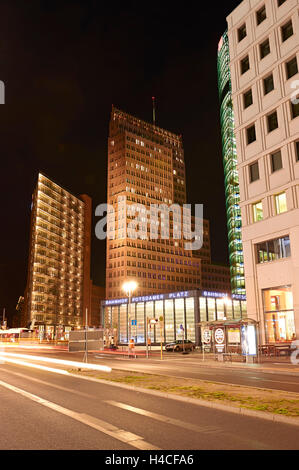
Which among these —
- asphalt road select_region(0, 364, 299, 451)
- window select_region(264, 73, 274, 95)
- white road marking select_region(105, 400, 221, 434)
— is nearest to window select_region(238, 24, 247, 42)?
window select_region(264, 73, 274, 95)

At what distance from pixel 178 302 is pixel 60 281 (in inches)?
3548

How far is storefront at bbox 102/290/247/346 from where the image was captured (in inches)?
2584

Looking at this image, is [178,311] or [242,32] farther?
[178,311]

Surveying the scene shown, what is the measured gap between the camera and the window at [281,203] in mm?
33719

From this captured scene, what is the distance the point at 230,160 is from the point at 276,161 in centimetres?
6940

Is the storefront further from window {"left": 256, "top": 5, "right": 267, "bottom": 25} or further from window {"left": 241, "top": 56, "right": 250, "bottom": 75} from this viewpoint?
window {"left": 256, "top": 5, "right": 267, "bottom": 25}

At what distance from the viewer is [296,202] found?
106 feet

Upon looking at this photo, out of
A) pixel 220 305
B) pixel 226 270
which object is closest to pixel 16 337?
pixel 220 305

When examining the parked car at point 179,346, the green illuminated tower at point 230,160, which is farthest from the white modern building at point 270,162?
the green illuminated tower at point 230,160

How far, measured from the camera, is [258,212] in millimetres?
36344

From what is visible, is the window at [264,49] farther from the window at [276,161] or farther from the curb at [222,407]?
the curb at [222,407]

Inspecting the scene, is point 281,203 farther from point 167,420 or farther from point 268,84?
point 167,420

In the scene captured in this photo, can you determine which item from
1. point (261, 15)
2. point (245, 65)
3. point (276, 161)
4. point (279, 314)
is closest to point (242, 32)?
point (261, 15)
